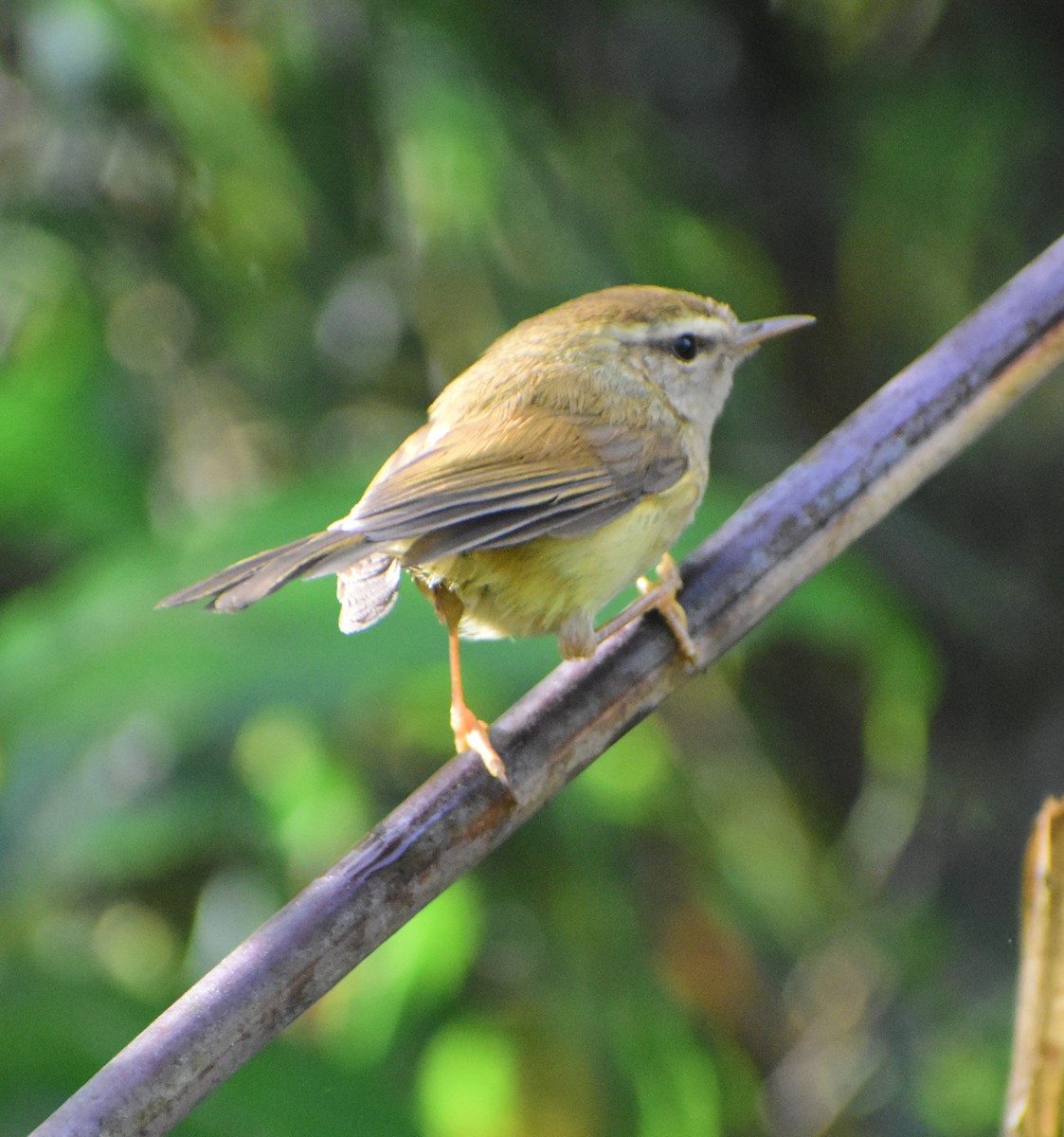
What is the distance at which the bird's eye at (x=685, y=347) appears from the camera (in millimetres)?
2881

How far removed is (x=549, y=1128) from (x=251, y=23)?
325cm

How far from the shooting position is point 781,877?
14.2 ft

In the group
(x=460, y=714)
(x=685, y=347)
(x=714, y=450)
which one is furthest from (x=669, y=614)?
(x=714, y=450)

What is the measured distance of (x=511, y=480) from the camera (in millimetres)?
2297

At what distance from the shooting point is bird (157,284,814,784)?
81.1 inches

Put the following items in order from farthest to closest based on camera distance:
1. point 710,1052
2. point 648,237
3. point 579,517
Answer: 1. point 648,237
2. point 710,1052
3. point 579,517

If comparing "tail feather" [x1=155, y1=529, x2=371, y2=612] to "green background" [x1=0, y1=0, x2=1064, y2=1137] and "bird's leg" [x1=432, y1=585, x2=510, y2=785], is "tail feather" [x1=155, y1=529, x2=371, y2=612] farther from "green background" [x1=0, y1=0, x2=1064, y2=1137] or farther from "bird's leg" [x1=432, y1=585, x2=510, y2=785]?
"green background" [x1=0, y1=0, x2=1064, y2=1137]

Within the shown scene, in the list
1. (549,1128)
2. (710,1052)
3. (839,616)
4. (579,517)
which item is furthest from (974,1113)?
(579,517)

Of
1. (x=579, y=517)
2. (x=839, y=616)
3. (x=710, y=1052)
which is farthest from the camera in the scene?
(x=710, y=1052)

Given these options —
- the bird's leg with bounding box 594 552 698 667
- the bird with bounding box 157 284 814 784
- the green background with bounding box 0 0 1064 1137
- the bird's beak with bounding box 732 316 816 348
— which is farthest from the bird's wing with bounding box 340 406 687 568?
the green background with bounding box 0 0 1064 1137

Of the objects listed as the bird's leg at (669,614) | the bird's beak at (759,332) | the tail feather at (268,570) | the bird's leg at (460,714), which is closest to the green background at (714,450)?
the bird's beak at (759,332)

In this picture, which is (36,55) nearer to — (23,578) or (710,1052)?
(23,578)

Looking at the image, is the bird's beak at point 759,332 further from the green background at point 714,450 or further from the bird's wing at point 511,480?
the green background at point 714,450

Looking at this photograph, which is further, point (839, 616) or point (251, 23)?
point (251, 23)
